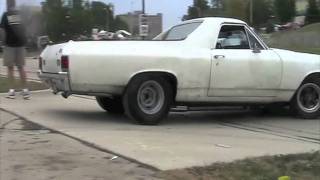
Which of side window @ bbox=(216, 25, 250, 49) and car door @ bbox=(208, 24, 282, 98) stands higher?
side window @ bbox=(216, 25, 250, 49)

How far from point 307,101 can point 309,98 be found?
6cm

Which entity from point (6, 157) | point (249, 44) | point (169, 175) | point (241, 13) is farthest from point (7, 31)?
point (241, 13)

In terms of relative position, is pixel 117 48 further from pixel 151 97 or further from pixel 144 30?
pixel 144 30

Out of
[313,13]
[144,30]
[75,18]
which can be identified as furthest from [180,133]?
[75,18]

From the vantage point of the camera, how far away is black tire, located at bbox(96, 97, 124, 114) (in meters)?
10.1

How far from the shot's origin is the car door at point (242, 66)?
9.32 m

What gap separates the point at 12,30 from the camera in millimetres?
11781

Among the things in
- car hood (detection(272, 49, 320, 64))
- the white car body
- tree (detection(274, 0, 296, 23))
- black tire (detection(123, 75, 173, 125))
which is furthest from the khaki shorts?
tree (detection(274, 0, 296, 23))

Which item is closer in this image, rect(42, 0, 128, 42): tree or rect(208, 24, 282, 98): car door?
rect(208, 24, 282, 98): car door

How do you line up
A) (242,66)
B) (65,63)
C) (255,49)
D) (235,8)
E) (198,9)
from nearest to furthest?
(65,63), (242,66), (255,49), (198,9), (235,8)

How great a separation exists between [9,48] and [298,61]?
17.2ft

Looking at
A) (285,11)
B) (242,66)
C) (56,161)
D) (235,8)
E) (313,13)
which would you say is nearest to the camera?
(56,161)

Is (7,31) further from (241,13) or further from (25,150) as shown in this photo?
(241,13)

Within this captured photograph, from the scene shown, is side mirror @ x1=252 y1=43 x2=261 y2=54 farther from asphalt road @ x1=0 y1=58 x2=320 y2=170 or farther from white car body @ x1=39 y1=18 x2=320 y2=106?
asphalt road @ x1=0 y1=58 x2=320 y2=170
